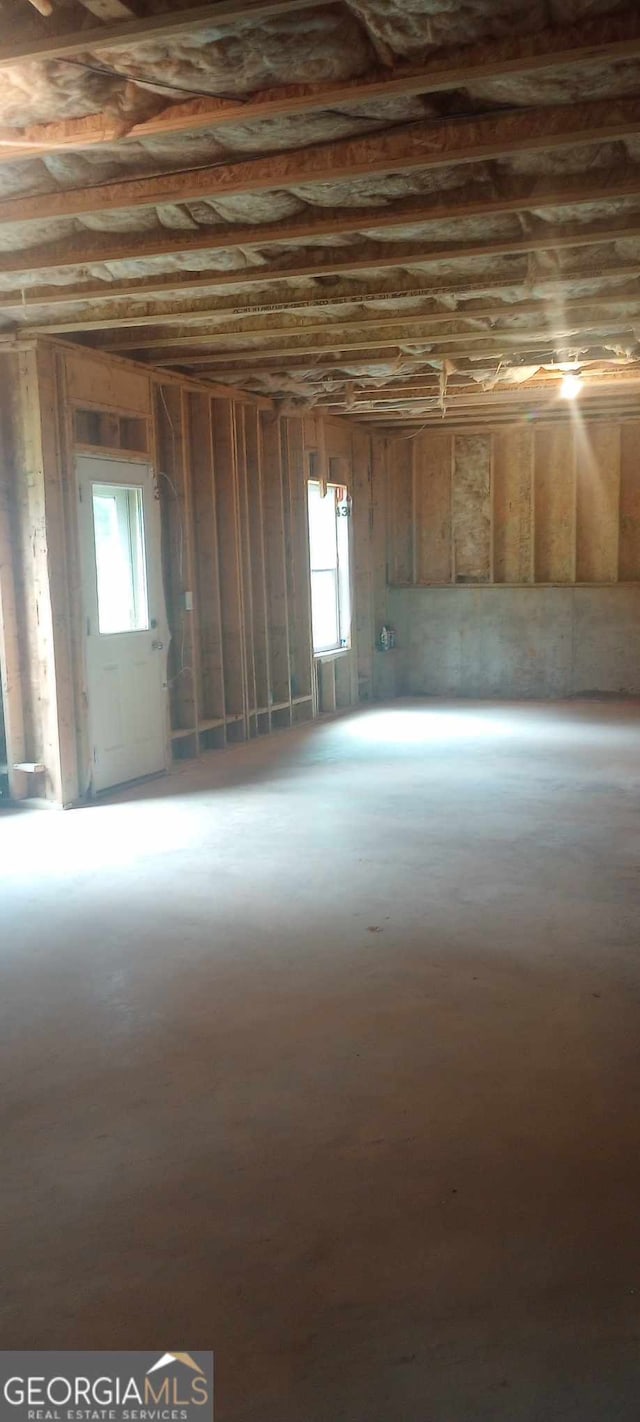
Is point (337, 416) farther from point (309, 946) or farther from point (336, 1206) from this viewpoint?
point (336, 1206)

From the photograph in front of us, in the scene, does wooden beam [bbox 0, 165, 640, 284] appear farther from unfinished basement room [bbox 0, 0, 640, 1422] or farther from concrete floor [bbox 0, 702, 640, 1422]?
concrete floor [bbox 0, 702, 640, 1422]

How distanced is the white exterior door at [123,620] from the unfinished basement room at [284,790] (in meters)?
0.04

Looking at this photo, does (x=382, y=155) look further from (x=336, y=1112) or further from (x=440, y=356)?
(x=440, y=356)

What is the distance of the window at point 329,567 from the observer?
1059 centimetres

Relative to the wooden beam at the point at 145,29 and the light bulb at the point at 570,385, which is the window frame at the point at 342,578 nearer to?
the light bulb at the point at 570,385

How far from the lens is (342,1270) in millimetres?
2230

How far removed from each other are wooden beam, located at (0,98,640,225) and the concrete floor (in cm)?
305

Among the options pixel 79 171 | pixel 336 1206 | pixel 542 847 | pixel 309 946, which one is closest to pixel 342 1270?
pixel 336 1206

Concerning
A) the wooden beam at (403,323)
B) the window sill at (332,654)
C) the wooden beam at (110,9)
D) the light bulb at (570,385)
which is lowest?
the window sill at (332,654)

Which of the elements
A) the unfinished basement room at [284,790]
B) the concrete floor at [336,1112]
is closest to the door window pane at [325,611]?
the unfinished basement room at [284,790]

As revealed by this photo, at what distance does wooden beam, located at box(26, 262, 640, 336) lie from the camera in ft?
18.7

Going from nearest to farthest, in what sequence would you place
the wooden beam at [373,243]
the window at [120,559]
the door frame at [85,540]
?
the wooden beam at [373,243], the door frame at [85,540], the window at [120,559]

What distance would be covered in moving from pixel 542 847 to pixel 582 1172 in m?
3.03

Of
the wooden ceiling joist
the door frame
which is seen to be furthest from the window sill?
the wooden ceiling joist
